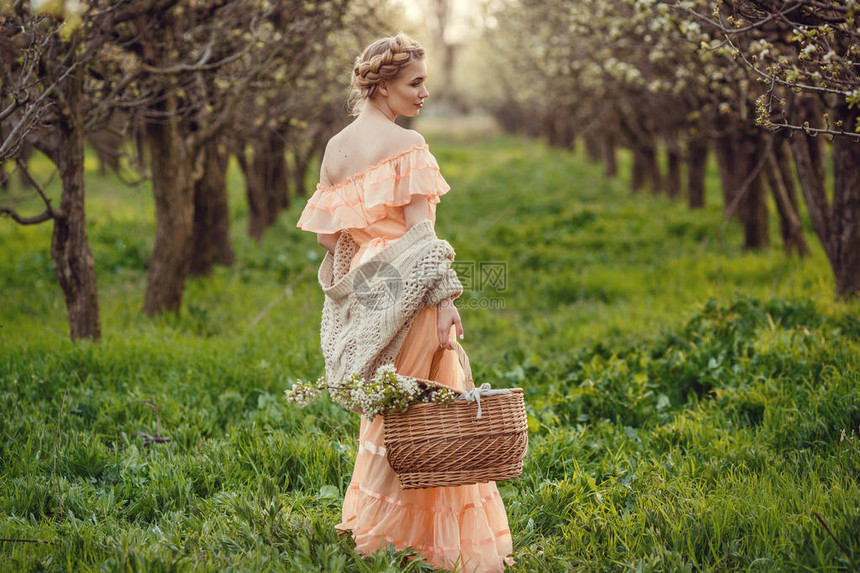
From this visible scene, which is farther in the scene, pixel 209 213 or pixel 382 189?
pixel 209 213

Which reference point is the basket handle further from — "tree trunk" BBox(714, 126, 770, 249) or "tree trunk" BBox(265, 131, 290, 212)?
"tree trunk" BBox(265, 131, 290, 212)

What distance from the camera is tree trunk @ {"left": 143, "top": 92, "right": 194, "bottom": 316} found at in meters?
7.36

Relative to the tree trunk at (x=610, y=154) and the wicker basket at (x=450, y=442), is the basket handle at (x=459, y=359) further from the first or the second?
the tree trunk at (x=610, y=154)

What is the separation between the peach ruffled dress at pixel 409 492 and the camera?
3451mm

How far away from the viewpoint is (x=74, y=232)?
605 cm

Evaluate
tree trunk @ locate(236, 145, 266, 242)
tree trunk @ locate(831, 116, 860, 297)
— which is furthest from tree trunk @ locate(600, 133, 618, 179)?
tree trunk @ locate(831, 116, 860, 297)

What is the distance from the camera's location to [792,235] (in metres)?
9.26

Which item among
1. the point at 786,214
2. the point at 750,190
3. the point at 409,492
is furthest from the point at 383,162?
the point at 750,190

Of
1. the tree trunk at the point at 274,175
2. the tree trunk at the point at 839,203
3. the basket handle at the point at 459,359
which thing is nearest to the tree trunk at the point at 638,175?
the tree trunk at the point at 274,175

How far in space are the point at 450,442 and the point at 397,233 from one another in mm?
984

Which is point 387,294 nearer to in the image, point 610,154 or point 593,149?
point 610,154

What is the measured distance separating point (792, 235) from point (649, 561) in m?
7.07

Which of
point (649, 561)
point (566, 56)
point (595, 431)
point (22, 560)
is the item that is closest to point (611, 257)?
point (566, 56)

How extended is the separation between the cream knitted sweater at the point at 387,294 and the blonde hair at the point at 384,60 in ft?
2.34
